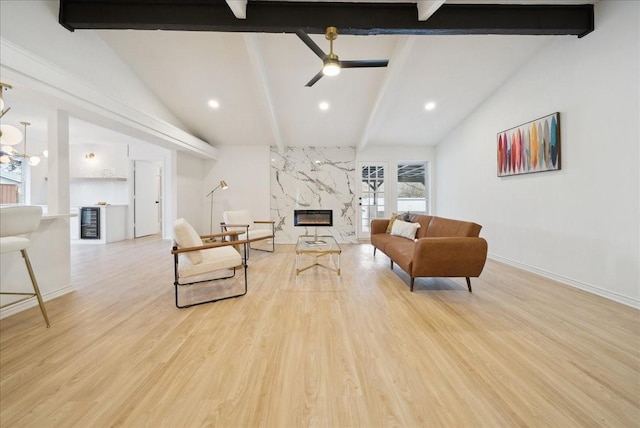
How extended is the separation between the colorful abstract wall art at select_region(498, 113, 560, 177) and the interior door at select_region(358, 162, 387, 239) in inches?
108

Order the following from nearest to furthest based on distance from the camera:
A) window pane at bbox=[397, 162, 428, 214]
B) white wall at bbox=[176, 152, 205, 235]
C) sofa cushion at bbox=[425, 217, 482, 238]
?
→ 1. sofa cushion at bbox=[425, 217, 482, 238]
2. white wall at bbox=[176, 152, 205, 235]
3. window pane at bbox=[397, 162, 428, 214]

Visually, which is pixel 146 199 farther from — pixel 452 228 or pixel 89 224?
pixel 452 228

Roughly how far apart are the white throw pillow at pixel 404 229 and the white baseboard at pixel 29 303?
4.41 m

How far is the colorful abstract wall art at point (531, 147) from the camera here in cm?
318

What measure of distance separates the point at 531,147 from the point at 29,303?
6190mm

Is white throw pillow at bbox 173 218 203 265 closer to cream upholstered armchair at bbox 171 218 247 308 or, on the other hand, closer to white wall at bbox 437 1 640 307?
cream upholstered armchair at bbox 171 218 247 308

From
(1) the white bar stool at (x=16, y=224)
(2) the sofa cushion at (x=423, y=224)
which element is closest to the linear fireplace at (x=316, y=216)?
(2) the sofa cushion at (x=423, y=224)

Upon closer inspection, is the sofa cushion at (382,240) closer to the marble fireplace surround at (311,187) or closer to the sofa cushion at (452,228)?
the sofa cushion at (452,228)

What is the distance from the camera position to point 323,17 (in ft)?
8.95

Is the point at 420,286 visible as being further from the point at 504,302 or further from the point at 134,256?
the point at 134,256

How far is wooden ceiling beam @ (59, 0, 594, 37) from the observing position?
2664 mm

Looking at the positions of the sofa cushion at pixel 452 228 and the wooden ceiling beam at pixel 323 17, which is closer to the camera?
the wooden ceiling beam at pixel 323 17

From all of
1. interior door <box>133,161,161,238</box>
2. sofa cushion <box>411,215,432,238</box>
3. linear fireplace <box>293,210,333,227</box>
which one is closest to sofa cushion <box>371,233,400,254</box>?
sofa cushion <box>411,215,432,238</box>

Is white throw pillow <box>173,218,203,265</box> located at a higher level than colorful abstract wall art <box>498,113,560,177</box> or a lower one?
lower
